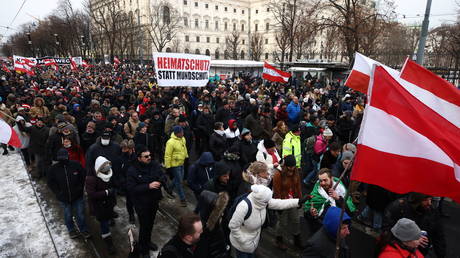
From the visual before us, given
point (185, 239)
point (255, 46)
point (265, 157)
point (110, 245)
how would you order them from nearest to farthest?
1. point (185, 239)
2. point (110, 245)
3. point (265, 157)
4. point (255, 46)

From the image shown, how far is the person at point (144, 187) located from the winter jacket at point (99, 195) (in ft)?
1.67

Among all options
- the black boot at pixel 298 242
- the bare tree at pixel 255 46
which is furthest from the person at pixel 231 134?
the bare tree at pixel 255 46

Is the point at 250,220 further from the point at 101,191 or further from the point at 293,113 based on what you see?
the point at 293,113

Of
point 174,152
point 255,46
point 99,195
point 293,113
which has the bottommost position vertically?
point 99,195

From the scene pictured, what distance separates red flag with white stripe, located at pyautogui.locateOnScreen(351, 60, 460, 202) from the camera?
2.55 metres

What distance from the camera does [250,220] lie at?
3242mm

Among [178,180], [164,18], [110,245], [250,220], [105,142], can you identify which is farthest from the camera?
[164,18]

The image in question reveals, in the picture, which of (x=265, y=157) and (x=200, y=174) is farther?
(x=265, y=157)

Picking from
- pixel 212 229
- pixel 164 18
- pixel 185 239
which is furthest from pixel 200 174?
pixel 164 18

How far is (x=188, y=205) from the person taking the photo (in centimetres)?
588

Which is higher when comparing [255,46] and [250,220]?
[255,46]

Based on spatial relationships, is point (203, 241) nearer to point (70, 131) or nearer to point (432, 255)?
point (432, 255)

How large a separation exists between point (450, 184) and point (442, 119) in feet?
2.46

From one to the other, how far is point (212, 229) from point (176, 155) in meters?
3.12
